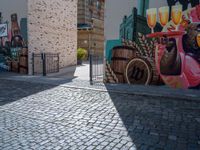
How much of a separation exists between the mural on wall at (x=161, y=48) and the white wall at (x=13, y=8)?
6150 millimetres

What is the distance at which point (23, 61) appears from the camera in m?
12.1

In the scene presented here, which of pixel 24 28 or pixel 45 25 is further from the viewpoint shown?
pixel 45 25

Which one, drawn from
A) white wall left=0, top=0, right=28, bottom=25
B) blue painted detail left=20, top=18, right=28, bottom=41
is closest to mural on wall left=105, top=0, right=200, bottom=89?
blue painted detail left=20, top=18, right=28, bottom=41

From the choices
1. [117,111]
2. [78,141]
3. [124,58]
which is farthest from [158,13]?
[78,141]

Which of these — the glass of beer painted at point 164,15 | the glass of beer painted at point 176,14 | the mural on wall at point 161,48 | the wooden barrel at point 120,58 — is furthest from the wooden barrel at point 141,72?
the glass of beer painted at point 176,14

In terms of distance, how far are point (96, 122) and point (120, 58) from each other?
175 inches

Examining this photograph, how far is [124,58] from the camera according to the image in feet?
28.1

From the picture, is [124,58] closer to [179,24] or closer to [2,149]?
[179,24]

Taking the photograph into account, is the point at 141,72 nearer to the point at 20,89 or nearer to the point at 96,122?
the point at 96,122

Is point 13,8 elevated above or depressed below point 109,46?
above

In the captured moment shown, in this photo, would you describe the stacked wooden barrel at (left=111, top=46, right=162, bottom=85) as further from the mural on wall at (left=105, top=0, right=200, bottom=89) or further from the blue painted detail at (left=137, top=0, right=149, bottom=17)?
the blue painted detail at (left=137, top=0, right=149, bottom=17)

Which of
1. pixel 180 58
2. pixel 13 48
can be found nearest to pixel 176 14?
pixel 180 58

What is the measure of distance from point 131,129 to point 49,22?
417 inches

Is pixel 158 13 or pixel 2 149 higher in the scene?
pixel 158 13
